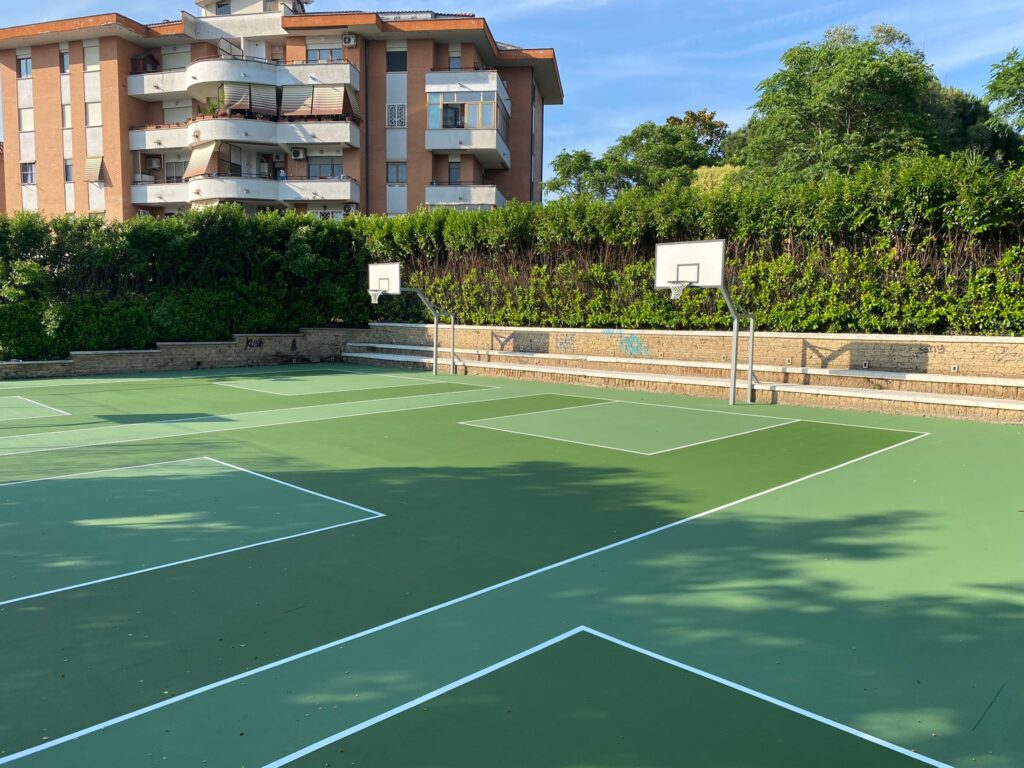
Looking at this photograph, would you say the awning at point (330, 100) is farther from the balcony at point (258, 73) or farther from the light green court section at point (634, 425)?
the light green court section at point (634, 425)

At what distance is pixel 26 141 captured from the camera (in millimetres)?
40062

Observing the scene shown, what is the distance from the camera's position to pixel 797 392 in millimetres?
14500

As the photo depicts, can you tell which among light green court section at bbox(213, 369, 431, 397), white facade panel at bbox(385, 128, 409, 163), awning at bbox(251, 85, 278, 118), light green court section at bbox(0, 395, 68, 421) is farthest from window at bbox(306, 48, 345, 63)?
light green court section at bbox(0, 395, 68, 421)

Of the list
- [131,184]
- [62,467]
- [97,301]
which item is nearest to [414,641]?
[62,467]

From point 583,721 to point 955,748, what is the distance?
1.54 m

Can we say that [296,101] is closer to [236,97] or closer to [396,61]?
[236,97]

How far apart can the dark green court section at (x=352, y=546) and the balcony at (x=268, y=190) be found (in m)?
27.0

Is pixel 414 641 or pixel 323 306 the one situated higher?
pixel 323 306

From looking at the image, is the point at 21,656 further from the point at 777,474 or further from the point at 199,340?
the point at 199,340

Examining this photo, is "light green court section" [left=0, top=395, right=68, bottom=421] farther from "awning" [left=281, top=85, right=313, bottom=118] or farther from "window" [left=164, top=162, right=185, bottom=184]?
"window" [left=164, top=162, right=185, bottom=184]

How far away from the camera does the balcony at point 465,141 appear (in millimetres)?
35281

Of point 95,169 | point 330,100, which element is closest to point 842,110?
point 330,100

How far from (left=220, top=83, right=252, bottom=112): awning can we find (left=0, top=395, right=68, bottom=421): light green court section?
24919mm

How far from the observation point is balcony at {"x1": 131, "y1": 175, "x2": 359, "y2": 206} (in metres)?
35.2
